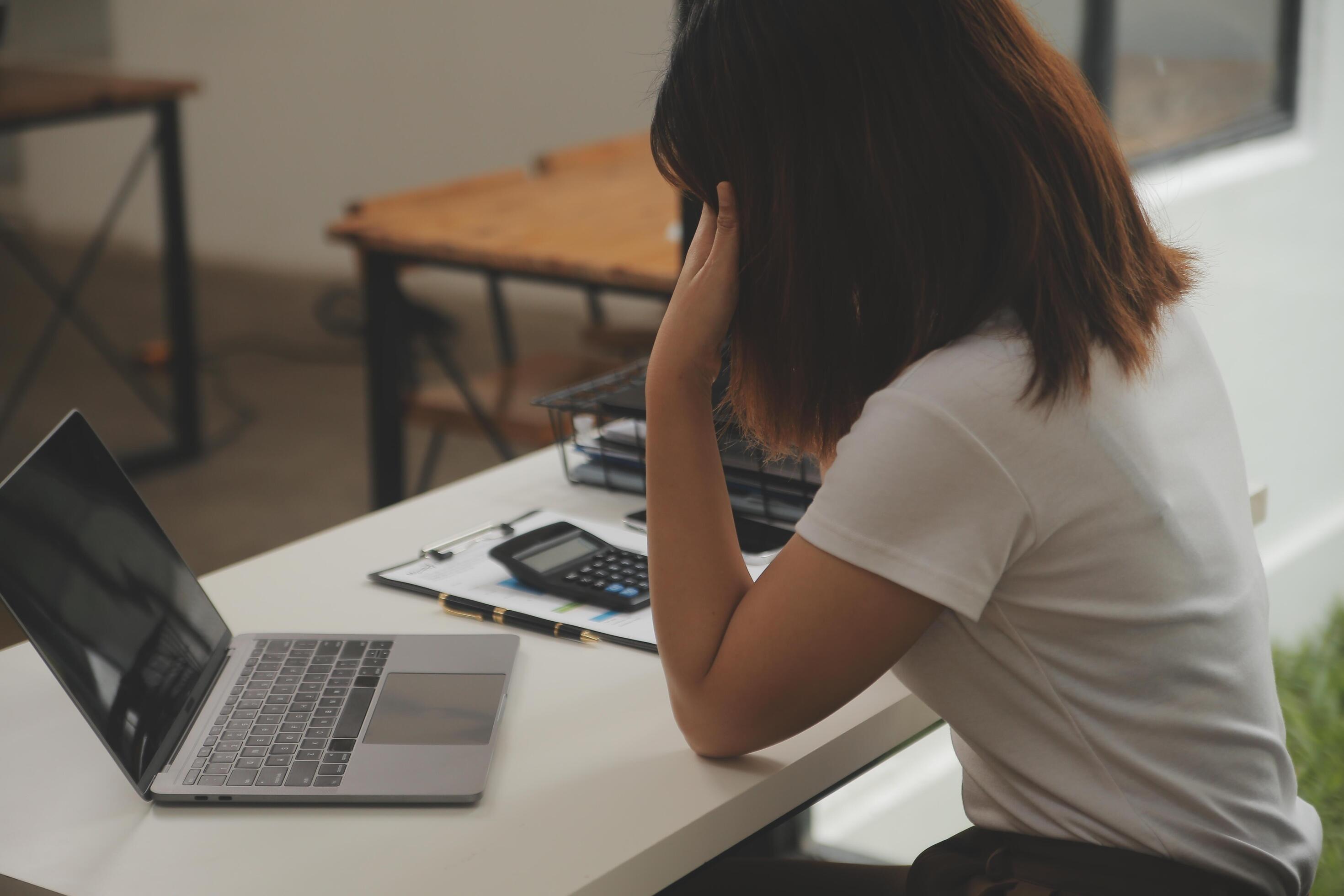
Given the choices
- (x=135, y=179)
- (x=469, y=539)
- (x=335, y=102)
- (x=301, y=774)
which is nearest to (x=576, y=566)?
(x=469, y=539)

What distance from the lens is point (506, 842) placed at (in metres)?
0.81

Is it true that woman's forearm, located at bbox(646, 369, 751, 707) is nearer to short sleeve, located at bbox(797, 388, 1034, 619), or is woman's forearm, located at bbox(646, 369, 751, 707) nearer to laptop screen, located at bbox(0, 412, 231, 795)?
short sleeve, located at bbox(797, 388, 1034, 619)

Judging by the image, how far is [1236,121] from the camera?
6.28 ft

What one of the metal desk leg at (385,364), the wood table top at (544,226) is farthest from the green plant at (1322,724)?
the metal desk leg at (385,364)

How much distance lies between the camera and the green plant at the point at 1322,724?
5.77ft

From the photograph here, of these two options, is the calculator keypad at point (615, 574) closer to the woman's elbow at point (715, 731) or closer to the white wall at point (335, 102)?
the woman's elbow at point (715, 731)

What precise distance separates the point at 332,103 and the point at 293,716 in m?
4.92

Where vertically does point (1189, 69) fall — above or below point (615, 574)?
above

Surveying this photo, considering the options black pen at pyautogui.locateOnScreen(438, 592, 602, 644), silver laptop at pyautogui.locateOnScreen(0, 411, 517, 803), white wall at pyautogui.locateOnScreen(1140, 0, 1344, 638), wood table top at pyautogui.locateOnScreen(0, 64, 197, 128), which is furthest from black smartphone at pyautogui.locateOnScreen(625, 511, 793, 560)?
wood table top at pyautogui.locateOnScreen(0, 64, 197, 128)

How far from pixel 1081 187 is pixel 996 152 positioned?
0.07 meters

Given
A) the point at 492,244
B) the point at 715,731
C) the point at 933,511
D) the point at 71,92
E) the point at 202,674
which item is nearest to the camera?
the point at 933,511

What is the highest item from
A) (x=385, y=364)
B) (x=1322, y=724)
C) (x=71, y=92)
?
(x=71, y=92)

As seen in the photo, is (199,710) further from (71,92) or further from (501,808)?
(71,92)

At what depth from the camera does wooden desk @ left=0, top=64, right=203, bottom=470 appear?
3.16 m
